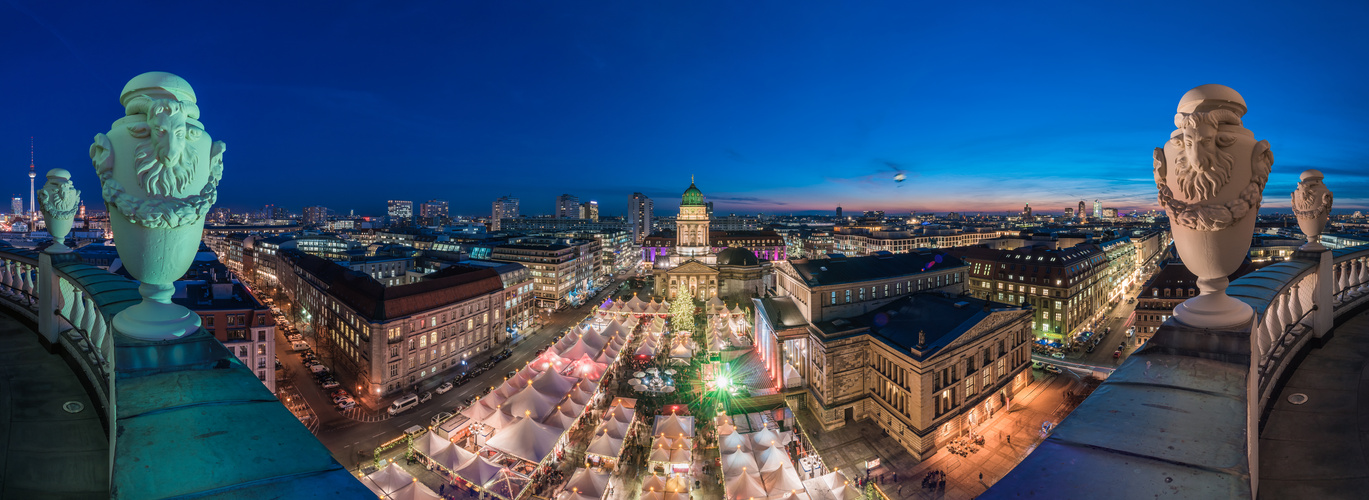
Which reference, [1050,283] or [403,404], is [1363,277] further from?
[1050,283]

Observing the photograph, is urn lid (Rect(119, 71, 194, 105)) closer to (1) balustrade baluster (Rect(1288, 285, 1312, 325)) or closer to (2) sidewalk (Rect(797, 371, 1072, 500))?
(1) balustrade baluster (Rect(1288, 285, 1312, 325))

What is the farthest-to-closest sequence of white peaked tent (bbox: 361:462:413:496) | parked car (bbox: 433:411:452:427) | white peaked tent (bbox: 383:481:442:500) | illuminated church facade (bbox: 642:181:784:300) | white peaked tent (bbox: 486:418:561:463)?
illuminated church facade (bbox: 642:181:784:300) → parked car (bbox: 433:411:452:427) → white peaked tent (bbox: 486:418:561:463) → white peaked tent (bbox: 361:462:413:496) → white peaked tent (bbox: 383:481:442:500)

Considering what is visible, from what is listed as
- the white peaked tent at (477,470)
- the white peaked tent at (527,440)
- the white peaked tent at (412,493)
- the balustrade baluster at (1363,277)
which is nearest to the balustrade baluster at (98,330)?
the white peaked tent at (412,493)

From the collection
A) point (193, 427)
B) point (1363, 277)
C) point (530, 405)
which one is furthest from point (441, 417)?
point (1363, 277)

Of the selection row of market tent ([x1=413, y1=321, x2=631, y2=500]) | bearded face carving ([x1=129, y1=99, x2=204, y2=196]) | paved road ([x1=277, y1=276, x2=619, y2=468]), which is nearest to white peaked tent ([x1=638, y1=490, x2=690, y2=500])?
row of market tent ([x1=413, y1=321, x2=631, y2=500])

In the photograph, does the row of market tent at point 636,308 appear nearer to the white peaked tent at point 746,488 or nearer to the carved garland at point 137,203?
the white peaked tent at point 746,488

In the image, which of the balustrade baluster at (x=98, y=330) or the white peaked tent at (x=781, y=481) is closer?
the balustrade baluster at (x=98, y=330)
